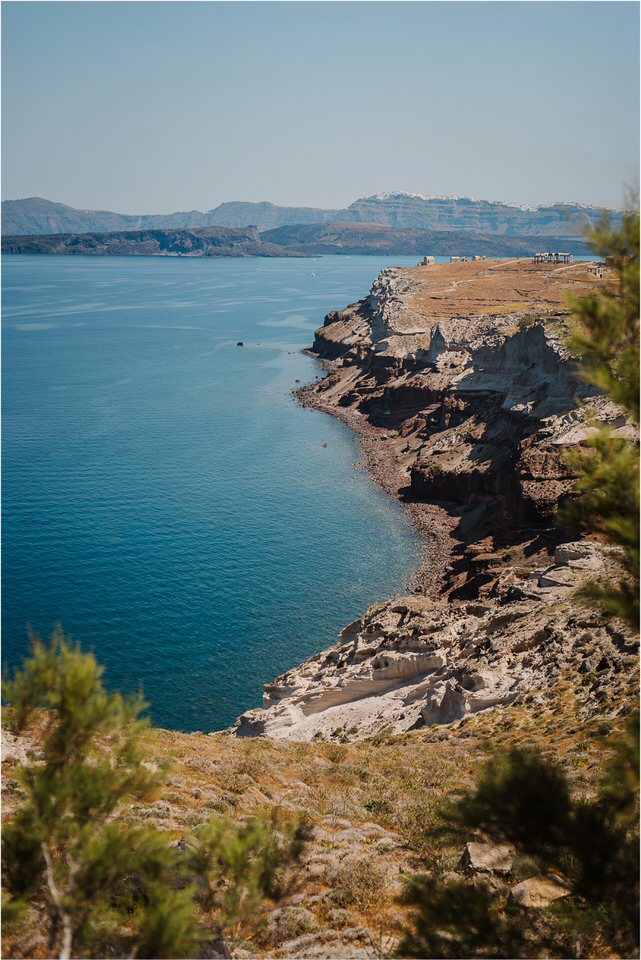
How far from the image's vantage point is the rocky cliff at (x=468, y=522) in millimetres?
26312

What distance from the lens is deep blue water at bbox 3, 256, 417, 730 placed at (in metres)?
39.9

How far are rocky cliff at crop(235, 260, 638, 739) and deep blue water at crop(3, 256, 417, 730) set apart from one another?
414 cm

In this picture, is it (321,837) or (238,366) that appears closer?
(321,837)

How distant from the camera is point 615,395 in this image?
31.9 ft

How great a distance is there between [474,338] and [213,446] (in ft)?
106

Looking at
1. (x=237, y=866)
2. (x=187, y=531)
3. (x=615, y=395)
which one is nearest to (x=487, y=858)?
(x=237, y=866)

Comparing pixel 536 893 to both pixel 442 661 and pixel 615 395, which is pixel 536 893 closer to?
pixel 615 395

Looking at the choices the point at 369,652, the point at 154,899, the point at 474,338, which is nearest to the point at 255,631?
the point at 369,652

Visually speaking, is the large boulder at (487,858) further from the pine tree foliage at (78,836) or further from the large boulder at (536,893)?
the pine tree foliage at (78,836)

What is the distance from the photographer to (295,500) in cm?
6275

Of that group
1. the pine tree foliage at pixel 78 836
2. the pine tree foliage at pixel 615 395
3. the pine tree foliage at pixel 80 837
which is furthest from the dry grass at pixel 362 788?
the pine tree foliage at pixel 615 395

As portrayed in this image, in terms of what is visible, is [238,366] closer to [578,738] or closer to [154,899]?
[578,738]

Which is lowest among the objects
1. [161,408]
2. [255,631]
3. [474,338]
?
[255,631]

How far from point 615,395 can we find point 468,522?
48453 millimetres
